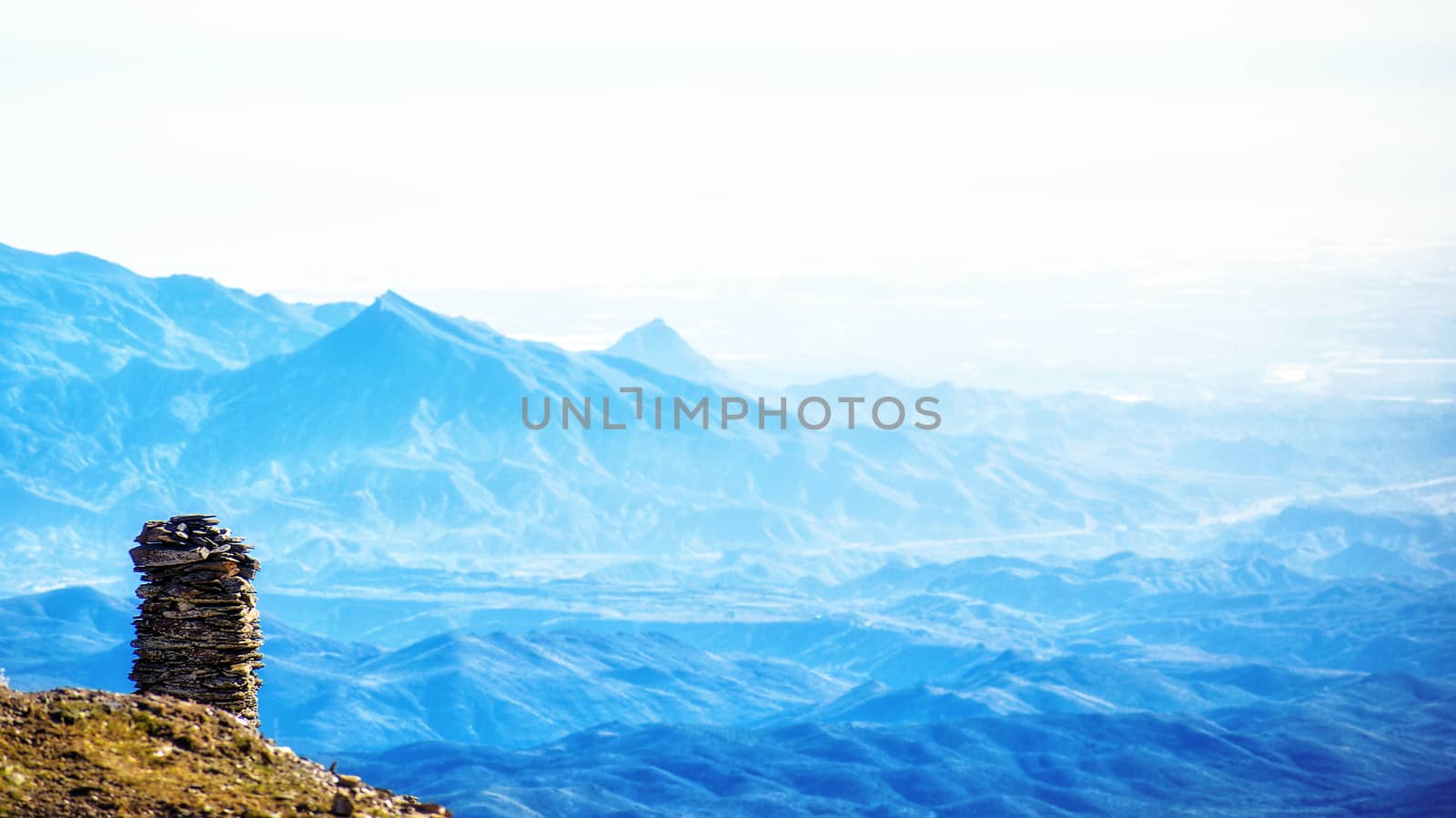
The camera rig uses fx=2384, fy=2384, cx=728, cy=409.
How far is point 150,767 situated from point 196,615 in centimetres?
500

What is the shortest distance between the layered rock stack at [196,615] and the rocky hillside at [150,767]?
264 cm

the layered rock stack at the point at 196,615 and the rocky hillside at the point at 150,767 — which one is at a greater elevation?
the layered rock stack at the point at 196,615

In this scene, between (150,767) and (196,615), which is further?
(196,615)

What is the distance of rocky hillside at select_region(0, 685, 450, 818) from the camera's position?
1017 inches

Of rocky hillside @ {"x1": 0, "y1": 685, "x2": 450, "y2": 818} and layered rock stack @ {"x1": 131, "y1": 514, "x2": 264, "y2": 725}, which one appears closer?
rocky hillside @ {"x1": 0, "y1": 685, "x2": 450, "y2": 818}

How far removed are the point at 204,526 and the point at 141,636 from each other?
1671 millimetres

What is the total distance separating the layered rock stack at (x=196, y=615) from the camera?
31.6 m

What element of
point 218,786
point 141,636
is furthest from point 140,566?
A: point 218,786

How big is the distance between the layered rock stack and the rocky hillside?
2.64m

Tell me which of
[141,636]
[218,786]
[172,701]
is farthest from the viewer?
[141,636]

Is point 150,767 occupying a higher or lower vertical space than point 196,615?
lower

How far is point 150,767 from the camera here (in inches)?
1064

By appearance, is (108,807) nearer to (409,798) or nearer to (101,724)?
(101,724)

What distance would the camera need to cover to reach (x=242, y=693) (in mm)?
32188
